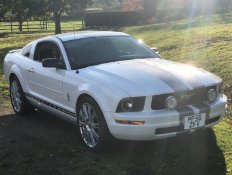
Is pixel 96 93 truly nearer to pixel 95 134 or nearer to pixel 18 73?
pixel 95 134

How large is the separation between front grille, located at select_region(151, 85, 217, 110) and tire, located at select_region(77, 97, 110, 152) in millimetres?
737

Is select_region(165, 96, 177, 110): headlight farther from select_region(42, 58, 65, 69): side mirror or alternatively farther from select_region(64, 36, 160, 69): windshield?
select_region(42, 58, 65, 69): side mirror

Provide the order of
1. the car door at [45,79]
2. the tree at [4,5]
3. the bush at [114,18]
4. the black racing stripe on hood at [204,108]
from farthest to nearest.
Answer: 1. the bush at [114,18]
2. the tree at [4,5]
3. the car door at [45,79]
4. the black racing stripe on hood at [204,108]

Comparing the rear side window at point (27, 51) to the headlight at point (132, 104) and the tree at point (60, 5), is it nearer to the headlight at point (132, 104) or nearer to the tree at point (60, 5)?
the headlight at point (132, 104)

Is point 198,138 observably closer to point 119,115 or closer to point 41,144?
point 119,115

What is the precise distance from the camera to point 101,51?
5.35 meters

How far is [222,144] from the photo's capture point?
188 inches

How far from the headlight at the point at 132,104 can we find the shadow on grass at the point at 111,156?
0.60 metres

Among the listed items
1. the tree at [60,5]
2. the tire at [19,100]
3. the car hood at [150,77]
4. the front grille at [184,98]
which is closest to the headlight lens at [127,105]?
the car hood at [150,77]

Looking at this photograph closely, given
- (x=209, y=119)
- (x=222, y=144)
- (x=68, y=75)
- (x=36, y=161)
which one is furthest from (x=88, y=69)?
(x=222, y=144)

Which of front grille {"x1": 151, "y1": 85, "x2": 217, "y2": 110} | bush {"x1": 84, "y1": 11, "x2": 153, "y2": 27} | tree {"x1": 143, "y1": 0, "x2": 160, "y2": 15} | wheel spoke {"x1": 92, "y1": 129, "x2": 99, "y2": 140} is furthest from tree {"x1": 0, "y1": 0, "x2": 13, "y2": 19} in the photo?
front grille {"x1": 151, "y1": 85, "x2": 217, "y2": 110}

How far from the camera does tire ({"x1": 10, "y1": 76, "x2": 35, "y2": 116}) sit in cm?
652

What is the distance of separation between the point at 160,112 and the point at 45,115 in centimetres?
351

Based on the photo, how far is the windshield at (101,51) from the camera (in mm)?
5152
